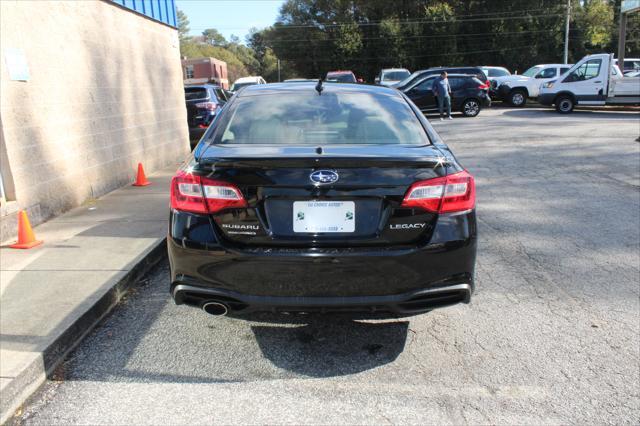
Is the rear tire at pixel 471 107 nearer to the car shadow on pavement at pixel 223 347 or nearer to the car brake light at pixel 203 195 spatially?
the car shadow on pavement at pixel 223 347

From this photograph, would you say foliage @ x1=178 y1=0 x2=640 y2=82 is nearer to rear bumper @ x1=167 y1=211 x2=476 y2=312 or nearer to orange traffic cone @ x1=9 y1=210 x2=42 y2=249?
orange traffic cone @ x1=9 y1=210 x2=42 y2=249

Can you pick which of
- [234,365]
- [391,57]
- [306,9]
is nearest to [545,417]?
[234,365]

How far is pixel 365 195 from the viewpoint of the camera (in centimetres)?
289

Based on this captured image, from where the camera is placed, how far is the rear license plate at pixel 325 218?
2896mm

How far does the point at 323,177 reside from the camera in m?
2.88

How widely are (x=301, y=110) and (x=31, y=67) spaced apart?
4.24 meters

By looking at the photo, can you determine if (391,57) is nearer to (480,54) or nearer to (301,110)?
(480,54)

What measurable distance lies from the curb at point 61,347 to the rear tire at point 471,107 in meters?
18.2

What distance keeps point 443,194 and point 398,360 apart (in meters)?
1.12

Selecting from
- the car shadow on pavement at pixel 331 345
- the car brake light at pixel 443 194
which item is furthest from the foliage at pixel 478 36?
the car brake light at pixel 443 194

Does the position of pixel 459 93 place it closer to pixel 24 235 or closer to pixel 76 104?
Result: pixel 76 104

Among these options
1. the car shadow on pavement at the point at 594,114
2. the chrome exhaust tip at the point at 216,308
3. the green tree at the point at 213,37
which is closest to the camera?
the chrome exhaust tip at the point at 216,308

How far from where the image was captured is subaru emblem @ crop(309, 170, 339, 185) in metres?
2.87

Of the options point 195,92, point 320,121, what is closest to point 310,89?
point 320,121
